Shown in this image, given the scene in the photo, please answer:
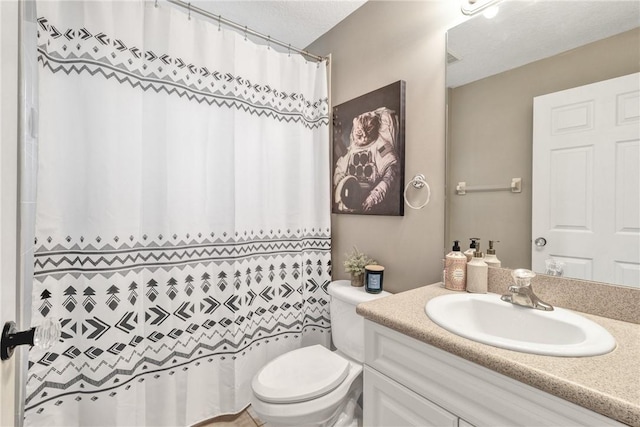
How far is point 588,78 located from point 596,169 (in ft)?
0.97

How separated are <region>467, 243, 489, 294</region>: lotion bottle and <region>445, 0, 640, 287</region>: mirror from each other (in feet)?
0.32

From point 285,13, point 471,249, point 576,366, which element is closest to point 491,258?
point 471,249

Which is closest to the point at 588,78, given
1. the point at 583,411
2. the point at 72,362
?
the point at 583,411

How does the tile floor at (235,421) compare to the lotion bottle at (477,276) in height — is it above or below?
below

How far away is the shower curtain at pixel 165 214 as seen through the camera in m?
1.11

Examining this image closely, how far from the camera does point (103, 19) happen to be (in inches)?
45.9

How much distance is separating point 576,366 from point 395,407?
0.50 metres

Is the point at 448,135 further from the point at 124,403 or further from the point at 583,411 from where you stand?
the point at 124,403

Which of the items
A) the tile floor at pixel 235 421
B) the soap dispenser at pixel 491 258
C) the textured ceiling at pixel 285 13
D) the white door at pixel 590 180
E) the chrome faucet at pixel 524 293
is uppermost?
the textured ceiling at pixel 285 13

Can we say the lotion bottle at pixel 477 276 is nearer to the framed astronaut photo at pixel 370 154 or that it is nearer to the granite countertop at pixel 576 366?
the granite countertop at pixel 576 366

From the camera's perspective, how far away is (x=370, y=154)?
1613mm

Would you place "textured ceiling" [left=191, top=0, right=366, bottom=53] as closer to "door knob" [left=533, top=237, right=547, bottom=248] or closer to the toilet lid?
"door knob" [left=533, top=237, right=547, bottom=248]

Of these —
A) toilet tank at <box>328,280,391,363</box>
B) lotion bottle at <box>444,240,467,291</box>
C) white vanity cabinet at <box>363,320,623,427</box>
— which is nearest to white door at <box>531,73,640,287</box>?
lotion bottle at <box>444,240,467,291</box>

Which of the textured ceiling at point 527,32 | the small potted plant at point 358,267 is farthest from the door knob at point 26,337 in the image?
the textured ceiling at point 527,32
